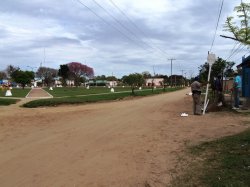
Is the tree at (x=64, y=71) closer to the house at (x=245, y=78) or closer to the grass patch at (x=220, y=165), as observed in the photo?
the house at (x=245, y=78)

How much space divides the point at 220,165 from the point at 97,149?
306 centimetres

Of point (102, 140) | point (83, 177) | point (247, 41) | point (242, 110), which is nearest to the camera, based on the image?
point (83, 177)

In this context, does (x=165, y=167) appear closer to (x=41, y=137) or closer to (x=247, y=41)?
(x=247, y=41)

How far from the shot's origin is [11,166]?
736cm

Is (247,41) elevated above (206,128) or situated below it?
above

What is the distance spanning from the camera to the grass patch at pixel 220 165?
20.5 ft

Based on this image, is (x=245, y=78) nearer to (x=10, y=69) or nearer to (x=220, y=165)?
(x=220, y=165)

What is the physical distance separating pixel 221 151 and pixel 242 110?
34.7 feet

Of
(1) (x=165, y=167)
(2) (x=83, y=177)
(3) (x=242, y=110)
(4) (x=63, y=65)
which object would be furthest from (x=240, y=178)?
(4) (x=63, y=65)

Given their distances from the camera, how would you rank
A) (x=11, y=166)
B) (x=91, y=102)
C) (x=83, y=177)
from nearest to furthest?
1. (x=83, y=177)
2. (x=11, y=166)
3. (x=91, y=102)

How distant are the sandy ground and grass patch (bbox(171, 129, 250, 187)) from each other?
416mm

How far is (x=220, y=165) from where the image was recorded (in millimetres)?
7160

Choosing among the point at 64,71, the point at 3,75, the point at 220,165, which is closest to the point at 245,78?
the point at 220,165

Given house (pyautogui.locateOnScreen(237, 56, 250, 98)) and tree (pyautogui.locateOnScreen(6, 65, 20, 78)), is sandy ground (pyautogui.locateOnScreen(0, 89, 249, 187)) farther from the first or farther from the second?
tree (pyautogui.locateOnScreen(6, 65, 20, 78))
